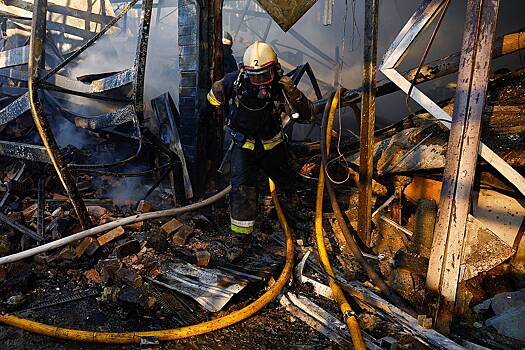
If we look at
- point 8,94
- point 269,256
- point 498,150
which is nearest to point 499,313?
point 498,150

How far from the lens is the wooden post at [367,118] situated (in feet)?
11.8

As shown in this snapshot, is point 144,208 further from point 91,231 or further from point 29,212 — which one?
point 29,212

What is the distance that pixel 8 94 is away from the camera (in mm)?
6762

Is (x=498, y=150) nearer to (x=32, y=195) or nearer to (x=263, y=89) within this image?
(x=263, y=89)

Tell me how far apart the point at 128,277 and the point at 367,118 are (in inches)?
110

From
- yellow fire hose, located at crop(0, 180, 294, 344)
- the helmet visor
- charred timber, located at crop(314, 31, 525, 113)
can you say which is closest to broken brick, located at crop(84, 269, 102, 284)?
yellow fire hose, located at crop(0, 180, 294, 344)

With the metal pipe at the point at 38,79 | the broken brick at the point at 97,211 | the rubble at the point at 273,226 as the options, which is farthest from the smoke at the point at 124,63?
the metal pipe at the point at 38,79

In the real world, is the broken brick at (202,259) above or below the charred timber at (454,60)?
below

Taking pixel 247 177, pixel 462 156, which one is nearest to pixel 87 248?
pixel 247 177

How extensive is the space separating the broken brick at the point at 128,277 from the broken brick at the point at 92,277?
0.19 metres

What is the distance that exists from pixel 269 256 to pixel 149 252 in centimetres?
127

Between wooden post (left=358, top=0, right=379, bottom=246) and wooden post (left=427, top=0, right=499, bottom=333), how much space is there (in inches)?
41.4

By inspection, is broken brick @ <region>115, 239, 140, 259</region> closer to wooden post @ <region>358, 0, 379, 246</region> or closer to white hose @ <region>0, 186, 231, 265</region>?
white hose @ <region>0, 186, 231, 265</region>

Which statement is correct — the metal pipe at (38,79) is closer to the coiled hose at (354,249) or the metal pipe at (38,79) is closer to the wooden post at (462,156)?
the coiled hose at (354,249)
